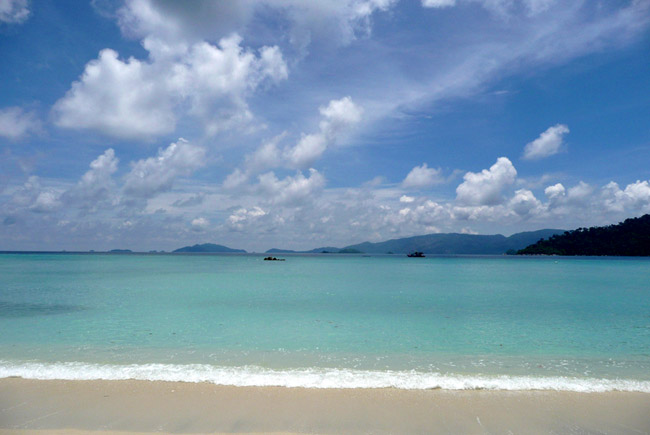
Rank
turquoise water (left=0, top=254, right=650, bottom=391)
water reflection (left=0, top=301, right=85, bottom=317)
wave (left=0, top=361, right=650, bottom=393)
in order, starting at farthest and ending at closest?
water reflection (left=0, top=301, right=85, bottom=317), turquoise water (left=0, top=254, right=650, bottom=391), wave (left=0, top=361, right=650, bottom=393)

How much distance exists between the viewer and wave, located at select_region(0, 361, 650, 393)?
8.84 meters

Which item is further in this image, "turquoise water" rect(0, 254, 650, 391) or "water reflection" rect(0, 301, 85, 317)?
"water reflection" rect(0, 301, 85, 317)

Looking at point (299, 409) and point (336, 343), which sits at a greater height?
point (299, 409)

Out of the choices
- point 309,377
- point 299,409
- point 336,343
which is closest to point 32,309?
point 336,343

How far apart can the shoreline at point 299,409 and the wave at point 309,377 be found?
0.39 meters

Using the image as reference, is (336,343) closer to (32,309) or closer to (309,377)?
(309,377)

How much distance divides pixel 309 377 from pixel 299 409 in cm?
207

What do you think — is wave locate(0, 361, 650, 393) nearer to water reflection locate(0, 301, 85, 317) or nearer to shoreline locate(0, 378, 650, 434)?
shoreline locate(0, 378, 650, 434)

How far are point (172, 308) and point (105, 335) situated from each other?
832cm

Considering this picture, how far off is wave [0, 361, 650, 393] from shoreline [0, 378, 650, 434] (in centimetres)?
39

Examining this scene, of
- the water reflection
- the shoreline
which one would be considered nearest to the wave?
the shoreline

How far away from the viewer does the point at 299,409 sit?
741cm

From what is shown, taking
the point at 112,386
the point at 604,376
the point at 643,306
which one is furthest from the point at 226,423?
the point at 643,306

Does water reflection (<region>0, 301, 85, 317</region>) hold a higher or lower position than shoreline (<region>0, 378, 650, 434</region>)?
lower
